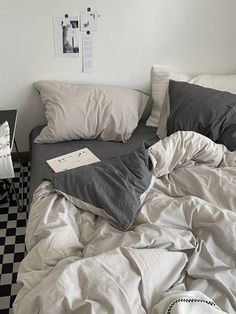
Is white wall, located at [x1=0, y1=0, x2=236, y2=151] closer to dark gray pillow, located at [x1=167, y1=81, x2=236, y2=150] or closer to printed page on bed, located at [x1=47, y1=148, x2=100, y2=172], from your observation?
dark gray pillow, located at [x1=167, y1=81, x2=236, y2=150]

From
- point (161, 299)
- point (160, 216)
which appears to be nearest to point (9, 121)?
point (160, 216)

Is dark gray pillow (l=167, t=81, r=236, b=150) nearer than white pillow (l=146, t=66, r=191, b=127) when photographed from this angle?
Yes

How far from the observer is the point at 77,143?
2.08 m

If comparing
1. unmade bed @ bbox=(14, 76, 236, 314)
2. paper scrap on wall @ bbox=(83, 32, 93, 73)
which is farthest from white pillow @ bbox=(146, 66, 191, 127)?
unmade bed @ bbox=(14, 76, 236, 314)

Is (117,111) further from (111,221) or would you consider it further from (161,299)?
(161,299)

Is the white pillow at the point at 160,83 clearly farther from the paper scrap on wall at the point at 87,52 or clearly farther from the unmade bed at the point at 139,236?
the unmade bed at the point at 139,236

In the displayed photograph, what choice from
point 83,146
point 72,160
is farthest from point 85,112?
point 72,160

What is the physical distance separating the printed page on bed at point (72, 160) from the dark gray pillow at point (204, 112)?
0.51m

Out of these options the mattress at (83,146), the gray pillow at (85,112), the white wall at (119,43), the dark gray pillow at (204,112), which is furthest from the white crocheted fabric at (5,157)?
the dark gray pillow at (204,112)

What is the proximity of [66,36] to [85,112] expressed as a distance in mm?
471

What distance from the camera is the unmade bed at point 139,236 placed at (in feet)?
3.21

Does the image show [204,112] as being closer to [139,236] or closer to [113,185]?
[113,185]

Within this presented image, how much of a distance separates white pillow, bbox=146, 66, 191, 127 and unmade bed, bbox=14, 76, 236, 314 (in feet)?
2.20

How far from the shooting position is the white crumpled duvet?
97 cm
